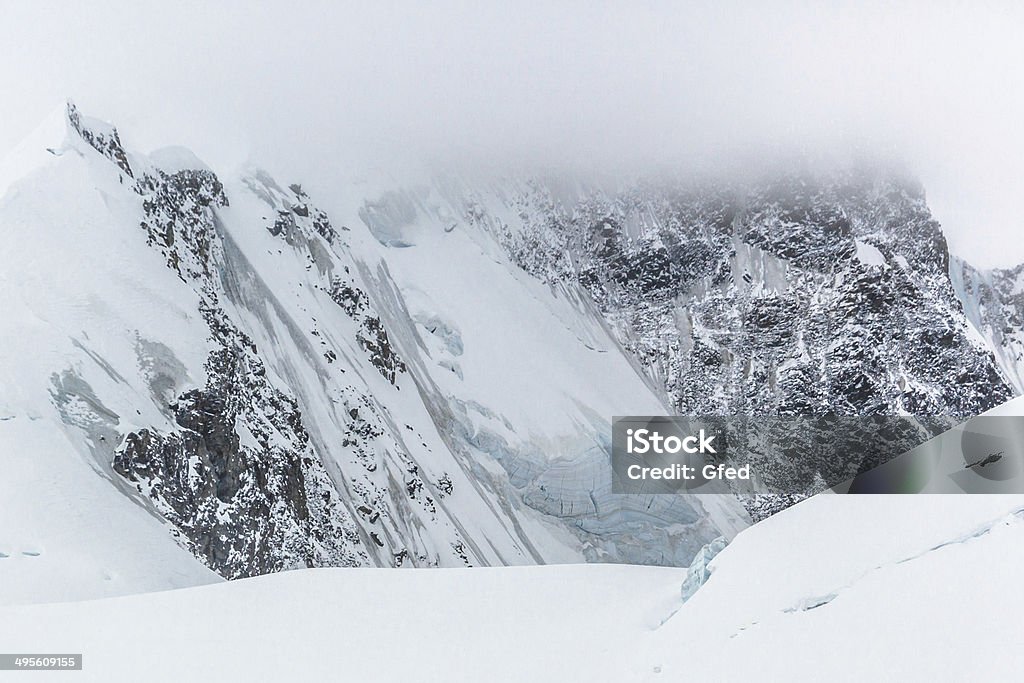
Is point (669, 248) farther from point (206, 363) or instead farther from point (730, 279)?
point (206, 363)

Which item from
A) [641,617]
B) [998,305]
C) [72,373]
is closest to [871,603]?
[641,617]

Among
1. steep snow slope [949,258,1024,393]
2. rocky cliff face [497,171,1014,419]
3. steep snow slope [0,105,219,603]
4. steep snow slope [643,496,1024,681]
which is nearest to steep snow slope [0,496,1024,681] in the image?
steep snow slope [643,496,1024,681]

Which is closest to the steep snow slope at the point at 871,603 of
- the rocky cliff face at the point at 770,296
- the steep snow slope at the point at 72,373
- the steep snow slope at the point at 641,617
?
the steep snow slope at the point at 641,617

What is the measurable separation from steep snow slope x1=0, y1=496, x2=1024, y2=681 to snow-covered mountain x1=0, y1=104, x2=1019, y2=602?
4.63 metres

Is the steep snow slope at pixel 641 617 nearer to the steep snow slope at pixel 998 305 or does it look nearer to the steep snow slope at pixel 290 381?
the steep snow slope at pixel 290 381

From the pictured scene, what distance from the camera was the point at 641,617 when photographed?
283 inches

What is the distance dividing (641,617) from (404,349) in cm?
4390

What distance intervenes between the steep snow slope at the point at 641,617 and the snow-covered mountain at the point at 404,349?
15.2 ft

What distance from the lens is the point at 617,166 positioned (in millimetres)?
77000

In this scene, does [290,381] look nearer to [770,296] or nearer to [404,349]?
[404,349]

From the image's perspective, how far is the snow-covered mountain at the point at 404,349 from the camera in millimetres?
20328

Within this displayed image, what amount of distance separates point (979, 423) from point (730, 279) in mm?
74152

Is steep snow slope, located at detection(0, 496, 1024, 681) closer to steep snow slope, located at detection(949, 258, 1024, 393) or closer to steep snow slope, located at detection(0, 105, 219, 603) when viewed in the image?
steep snow slope, located at detection(0, 105, 219, 603)

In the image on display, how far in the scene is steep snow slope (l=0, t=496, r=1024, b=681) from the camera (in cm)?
446
